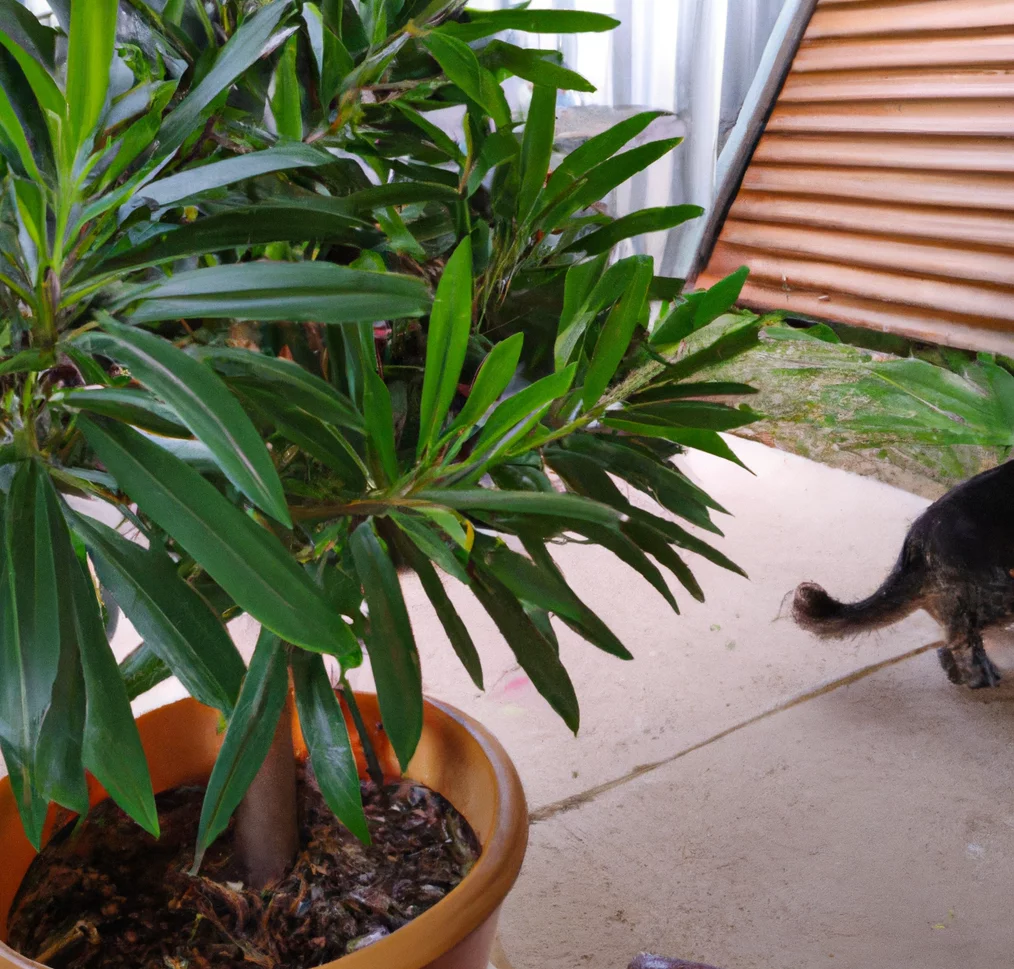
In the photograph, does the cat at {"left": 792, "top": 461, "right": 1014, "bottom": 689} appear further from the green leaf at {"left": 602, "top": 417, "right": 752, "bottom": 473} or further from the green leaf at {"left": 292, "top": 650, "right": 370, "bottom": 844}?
the green leaf at {"left": 292, "top": 650, "right": 370, "bottom": 844}

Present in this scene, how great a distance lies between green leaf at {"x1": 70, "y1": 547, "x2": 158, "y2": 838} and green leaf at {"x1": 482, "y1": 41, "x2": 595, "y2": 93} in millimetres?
386

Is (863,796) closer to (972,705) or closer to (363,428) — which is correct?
(972,705)

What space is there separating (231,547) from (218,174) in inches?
6.7

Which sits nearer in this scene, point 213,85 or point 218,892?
point 213,85

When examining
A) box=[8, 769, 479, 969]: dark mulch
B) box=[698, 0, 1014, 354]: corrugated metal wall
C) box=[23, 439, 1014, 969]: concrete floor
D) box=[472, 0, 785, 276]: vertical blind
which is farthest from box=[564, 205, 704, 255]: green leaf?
box=[472, 0, 785, 276]: vertical blind

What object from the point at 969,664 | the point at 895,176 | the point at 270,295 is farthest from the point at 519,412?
the point at 895,176

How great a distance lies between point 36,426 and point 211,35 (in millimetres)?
248

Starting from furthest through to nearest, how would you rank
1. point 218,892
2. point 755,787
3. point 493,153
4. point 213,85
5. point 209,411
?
point 755,787 → point 218,892 → point 493,153 → point 213,85 → point 209,411

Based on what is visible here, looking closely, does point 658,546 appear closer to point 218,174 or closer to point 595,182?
point 595,182

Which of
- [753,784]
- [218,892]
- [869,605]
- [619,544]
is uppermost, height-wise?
[619,544]

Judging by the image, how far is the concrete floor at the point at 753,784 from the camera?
0.98m

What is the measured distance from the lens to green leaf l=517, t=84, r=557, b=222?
1.74ft

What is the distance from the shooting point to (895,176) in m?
2.18

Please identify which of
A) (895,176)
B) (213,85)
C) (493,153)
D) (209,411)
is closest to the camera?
(209,411)
